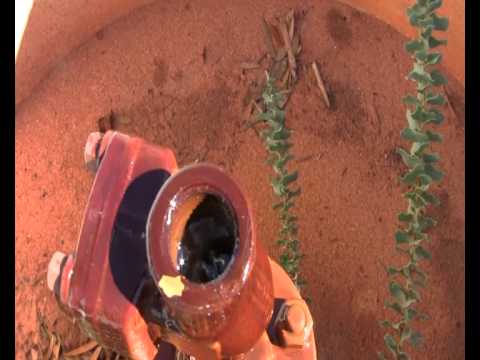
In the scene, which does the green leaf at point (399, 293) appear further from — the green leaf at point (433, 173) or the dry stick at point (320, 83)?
the dry stick at point (320, 83)

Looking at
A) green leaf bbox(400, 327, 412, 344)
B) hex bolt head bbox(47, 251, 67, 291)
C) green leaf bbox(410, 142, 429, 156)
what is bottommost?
green leaf bbox(400, 327, 412, 344)

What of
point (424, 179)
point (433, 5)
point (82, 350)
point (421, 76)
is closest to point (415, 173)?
point (424, 179)

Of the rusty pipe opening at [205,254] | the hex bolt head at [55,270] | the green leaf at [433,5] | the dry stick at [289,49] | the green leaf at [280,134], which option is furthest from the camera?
the dry stick at [289,49]

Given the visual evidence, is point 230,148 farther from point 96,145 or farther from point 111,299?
point 111,299

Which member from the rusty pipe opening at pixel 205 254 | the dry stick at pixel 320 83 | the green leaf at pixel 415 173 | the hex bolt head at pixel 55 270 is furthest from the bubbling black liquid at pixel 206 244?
the dry stick at pixel 320 83

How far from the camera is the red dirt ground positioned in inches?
59.3

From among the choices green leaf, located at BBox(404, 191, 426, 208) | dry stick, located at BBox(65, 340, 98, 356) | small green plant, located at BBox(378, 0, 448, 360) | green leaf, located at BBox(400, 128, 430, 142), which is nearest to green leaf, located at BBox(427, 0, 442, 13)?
small green plant, located at BBox(378, 0, 448, 360)

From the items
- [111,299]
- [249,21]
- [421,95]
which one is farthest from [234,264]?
[249,21]

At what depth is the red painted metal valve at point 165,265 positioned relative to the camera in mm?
745

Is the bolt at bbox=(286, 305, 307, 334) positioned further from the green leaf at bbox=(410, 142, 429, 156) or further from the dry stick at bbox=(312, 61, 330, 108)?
the dry stick at bbox=(312, 61, 330, 108)

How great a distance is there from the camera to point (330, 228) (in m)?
1.54

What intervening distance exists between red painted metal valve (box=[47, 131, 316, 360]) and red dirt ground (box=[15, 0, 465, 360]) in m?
0.57

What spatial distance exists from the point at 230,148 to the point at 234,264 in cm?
90

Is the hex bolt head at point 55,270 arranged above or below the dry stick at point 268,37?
below
